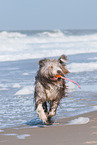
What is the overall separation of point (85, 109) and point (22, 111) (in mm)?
Answer: 1133

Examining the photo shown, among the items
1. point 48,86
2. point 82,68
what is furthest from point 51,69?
point 82,68

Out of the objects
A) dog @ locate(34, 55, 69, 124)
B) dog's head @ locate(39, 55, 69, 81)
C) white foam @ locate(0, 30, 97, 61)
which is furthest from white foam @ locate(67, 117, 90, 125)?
white foam @ locate(0, 30, 97, 61)

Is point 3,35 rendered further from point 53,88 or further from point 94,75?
point 53,88

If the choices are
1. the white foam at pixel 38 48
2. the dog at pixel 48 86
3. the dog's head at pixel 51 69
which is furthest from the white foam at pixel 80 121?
the white foam at pixel 38 48

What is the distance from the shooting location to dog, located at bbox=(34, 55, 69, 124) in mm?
5352

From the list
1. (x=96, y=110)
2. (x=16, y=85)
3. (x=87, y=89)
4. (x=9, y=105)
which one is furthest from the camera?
(x=16, y=85)

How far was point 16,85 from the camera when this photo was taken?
30.9 feet

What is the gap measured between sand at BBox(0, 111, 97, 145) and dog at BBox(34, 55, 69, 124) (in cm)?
27

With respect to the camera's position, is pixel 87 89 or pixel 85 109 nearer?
pixel 85 109

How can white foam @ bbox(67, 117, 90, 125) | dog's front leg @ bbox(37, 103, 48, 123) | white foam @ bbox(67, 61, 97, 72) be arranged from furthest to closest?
white foam @ bbox(67, 61, 97, 72)
dog's front leg @ bbox(37, 103, 48, 123)
white foam @ bbox(67, 117, 90, 125)

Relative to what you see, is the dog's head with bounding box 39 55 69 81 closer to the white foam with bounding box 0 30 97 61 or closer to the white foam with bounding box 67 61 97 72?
the white foam with bounding box 67 61 97 72

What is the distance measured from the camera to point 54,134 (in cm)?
473

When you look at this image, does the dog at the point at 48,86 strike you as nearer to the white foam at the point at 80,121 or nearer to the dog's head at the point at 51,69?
the dog's head at the point at 51,69

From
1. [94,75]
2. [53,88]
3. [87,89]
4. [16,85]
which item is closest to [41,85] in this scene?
[53,88]
